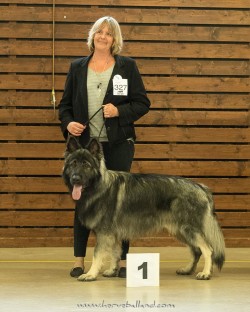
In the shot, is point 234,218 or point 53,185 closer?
point 53,185

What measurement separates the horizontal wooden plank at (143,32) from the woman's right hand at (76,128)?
2095 mm

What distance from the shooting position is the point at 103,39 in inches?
216

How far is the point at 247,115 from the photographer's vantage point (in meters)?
7.49

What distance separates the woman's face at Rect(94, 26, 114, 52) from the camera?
18.0 ft

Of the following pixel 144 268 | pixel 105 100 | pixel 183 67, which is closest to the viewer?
pixel 144 268

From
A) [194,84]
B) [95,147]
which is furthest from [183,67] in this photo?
[95,147]

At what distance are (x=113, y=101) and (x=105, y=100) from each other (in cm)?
6

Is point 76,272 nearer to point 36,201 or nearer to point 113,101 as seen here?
point 113,101

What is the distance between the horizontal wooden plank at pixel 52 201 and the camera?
7.33m

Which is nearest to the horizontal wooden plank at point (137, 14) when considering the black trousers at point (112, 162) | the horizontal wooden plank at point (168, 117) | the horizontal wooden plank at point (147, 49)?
the horizontal wooden plank at point (147, 49)

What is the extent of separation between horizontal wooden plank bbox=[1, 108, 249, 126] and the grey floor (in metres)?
1.49

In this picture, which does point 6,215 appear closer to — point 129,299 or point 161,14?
point 161,14

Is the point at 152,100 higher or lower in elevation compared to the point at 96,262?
higher

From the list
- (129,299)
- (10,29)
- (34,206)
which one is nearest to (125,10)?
(10,29)
